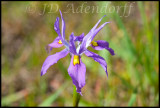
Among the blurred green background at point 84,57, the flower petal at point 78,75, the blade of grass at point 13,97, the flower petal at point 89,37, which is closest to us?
the flower petal at point 78,75

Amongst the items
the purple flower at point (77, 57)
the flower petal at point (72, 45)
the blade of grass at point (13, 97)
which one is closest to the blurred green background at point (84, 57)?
the blade of grass at point (13, 97)

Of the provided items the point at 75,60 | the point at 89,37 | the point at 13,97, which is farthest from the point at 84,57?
the point at 75,60

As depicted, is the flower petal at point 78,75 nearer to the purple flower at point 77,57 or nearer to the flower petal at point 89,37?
the purple flower at point 77,57

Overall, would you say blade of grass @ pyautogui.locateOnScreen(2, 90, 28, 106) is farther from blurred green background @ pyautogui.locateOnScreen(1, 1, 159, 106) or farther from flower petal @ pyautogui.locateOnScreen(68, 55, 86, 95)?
flower petal @ pyautogui.locateOnScreen(68, 55, 86, 95)

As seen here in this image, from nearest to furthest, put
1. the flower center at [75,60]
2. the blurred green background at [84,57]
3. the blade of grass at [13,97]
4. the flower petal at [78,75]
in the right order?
the flower petal at [78,75]
the flower center at [75,60]
the blurred green background at [84,57]
the blade of grass at [13,97]

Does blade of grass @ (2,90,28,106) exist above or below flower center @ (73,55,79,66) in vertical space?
below

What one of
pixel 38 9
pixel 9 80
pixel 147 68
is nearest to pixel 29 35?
Result: pixel 38 9

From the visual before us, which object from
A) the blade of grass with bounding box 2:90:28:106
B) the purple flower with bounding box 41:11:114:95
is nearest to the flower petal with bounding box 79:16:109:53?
the purple flower with bounding box 41:11:114:95

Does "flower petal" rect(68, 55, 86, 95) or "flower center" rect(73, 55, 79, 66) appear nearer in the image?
"flower petal" rect(68, 55, 86, 95)

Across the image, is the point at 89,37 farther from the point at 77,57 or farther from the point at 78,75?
the point at 78,75
